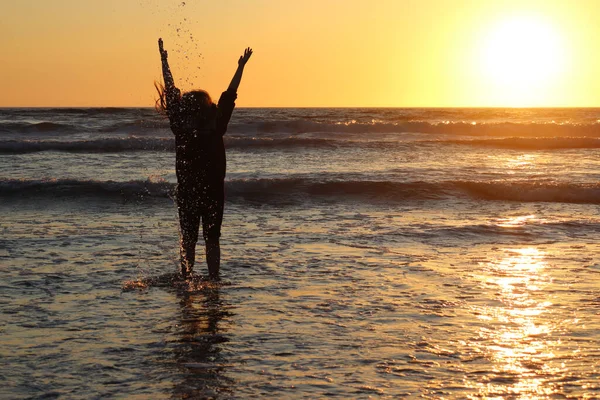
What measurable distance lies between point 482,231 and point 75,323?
6017 millimetres

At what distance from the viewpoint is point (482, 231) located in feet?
32.7

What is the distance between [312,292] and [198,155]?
1609 millimetres

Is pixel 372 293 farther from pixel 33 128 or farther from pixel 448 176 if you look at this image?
pixel 33 128

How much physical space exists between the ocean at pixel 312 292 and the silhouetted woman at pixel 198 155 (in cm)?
46

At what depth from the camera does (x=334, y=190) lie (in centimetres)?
1435

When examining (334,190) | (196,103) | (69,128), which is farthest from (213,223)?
(69,128)


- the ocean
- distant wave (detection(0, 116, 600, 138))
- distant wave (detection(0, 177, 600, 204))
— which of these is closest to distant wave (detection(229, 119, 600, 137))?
distant wave (detection(0, 116, 600, 138))

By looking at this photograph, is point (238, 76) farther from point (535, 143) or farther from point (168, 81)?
point (535, 143)

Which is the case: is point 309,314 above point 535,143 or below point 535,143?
below

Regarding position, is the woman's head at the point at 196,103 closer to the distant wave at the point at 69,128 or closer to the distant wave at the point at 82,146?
the distant wave at the point at 82,146

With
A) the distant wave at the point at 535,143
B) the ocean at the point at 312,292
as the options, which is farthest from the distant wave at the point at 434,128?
the ocean at the point at 312,292

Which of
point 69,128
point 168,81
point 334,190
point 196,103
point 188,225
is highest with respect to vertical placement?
point 168,81

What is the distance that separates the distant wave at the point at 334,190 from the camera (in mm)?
13711

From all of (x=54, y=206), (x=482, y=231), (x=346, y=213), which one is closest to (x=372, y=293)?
(x=482, y=231)
